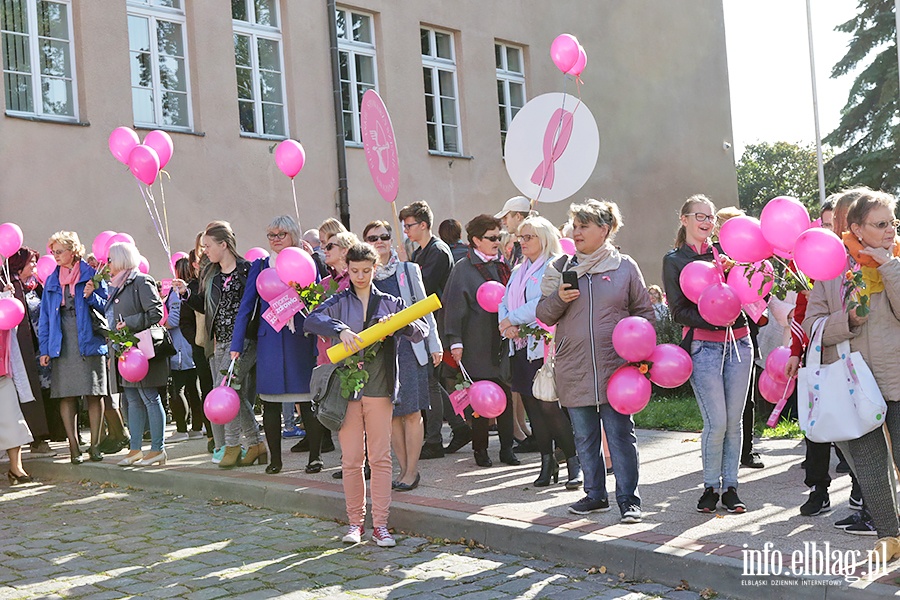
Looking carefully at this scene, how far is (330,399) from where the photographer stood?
6594mm

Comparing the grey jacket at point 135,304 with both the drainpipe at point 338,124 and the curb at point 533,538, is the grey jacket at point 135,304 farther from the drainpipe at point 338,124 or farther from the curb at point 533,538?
the drainpipe at point 338,124

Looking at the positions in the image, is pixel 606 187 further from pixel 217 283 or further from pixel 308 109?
→ pixel 217 283

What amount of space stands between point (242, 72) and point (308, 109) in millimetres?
1169

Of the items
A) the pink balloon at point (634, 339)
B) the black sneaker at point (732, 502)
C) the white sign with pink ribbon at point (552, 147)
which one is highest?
the white sign with pink ribbon at point (552, 147)

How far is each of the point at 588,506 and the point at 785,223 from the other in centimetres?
214

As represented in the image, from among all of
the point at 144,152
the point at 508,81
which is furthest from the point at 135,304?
the point at 508,81

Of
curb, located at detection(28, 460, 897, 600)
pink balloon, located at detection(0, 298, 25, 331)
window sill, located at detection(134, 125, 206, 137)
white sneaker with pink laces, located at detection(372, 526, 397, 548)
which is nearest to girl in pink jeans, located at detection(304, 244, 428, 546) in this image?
white sneaker with pink laces, located at detection(372, 526, 397, 548)

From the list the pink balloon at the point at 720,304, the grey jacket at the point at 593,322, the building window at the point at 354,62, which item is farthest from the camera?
the building window at the point at 354,62

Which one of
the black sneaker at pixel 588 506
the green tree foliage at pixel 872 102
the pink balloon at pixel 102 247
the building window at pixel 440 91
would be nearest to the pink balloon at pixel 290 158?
the pink balloon at pixel 102 247

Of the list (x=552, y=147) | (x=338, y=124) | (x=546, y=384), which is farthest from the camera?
(x=338, y=124)

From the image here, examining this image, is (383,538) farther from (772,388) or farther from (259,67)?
(259,67)

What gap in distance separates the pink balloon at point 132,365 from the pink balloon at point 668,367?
478cm

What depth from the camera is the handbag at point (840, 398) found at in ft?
16.7

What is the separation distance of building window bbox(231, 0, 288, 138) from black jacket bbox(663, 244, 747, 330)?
10708 mm
